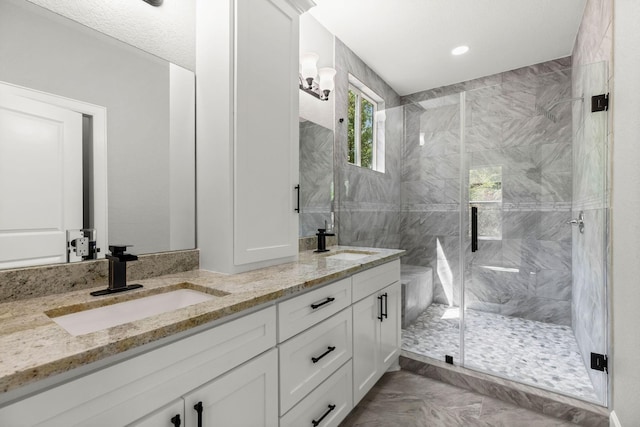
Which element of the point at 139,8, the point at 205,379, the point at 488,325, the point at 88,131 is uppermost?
the point at 139,8

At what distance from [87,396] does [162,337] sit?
176mm

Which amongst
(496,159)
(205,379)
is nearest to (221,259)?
(205,379)

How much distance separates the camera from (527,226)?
304cm

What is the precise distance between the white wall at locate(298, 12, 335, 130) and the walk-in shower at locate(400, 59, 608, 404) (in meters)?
0.97

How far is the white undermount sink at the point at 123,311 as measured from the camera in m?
0.96

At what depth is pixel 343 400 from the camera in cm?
161

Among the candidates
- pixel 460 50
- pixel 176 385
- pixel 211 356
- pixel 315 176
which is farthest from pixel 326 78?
pixel 176 385

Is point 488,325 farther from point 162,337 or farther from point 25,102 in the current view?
point 25,102

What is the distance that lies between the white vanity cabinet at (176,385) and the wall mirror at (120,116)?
649 mm

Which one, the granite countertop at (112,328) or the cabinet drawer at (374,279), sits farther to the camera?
the cabinet drawer at (374,279)

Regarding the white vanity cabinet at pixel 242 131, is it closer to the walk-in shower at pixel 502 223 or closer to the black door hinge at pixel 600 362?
the walk-in shower at pixel 502 223

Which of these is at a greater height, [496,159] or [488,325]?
[496,159]

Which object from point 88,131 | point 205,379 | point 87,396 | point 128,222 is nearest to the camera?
point 87,396

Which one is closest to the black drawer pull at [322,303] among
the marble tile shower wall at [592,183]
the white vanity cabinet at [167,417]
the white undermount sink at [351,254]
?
the white vanity cabinet at [167,417]
